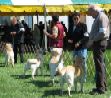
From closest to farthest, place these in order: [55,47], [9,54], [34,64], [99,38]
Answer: [99,38]
[55,47]
[34,64]
[9,54]

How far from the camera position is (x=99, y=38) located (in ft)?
31.4

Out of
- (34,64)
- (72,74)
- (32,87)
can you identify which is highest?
(34,64)

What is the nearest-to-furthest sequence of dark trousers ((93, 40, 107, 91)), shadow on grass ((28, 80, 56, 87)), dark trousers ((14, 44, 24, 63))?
dark trousers ((93, 40, 107, 91)) → shadow on grass ((28, 80, 56, 87)) → dark trousers ((14, 44, 24, 63))

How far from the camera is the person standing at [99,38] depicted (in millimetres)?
9548

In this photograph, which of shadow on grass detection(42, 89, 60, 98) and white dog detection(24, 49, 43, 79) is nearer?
shadow on grass detection(42, 89, 60, 98)

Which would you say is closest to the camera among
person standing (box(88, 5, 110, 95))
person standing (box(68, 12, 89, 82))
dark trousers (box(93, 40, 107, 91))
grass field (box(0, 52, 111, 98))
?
person standing (box(88, 5, 110, 95))

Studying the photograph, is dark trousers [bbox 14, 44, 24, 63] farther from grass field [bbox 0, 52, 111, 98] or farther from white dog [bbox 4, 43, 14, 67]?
grass field [bbox 0, 52, 111, 98]

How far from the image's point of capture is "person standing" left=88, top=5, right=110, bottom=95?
376 inches

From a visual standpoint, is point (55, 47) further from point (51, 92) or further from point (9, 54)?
point (9, 54)

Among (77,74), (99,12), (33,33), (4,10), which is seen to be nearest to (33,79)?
(77,74)

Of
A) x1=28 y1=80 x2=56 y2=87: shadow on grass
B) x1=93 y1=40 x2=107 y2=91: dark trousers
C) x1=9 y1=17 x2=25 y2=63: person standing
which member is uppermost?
x1=9 y1=17 x2=25 y2=63: person standing

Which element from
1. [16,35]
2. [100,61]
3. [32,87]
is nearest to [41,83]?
[32,87]

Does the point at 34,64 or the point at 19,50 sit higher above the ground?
the point at 19,50

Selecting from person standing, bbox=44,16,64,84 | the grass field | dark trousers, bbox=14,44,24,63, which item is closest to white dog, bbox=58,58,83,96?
the grass field
